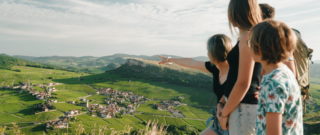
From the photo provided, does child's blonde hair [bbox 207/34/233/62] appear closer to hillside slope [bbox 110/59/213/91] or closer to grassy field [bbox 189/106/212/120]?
grassy field [bbox 189/106/212/120]

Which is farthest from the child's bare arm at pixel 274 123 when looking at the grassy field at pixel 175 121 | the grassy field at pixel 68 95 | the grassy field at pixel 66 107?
the grassy field at pixel 68 95

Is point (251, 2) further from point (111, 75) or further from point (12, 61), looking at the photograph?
point (12, 61)

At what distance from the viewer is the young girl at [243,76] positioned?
1737mm

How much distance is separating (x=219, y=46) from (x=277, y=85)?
1.04 meters

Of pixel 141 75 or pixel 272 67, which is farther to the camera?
pixel 141 75

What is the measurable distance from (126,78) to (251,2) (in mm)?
87021

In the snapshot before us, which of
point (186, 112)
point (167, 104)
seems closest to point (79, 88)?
point (167, 104)

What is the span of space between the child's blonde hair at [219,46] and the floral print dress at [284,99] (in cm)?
90

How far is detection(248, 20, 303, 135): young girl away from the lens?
129cm

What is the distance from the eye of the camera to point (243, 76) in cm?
173

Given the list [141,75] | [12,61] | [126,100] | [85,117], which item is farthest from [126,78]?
[12,61]

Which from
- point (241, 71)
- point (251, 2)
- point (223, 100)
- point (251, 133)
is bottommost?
point (251, 133)

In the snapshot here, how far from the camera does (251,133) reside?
1825 mm

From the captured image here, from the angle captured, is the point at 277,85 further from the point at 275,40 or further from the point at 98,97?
the point at 98,97
